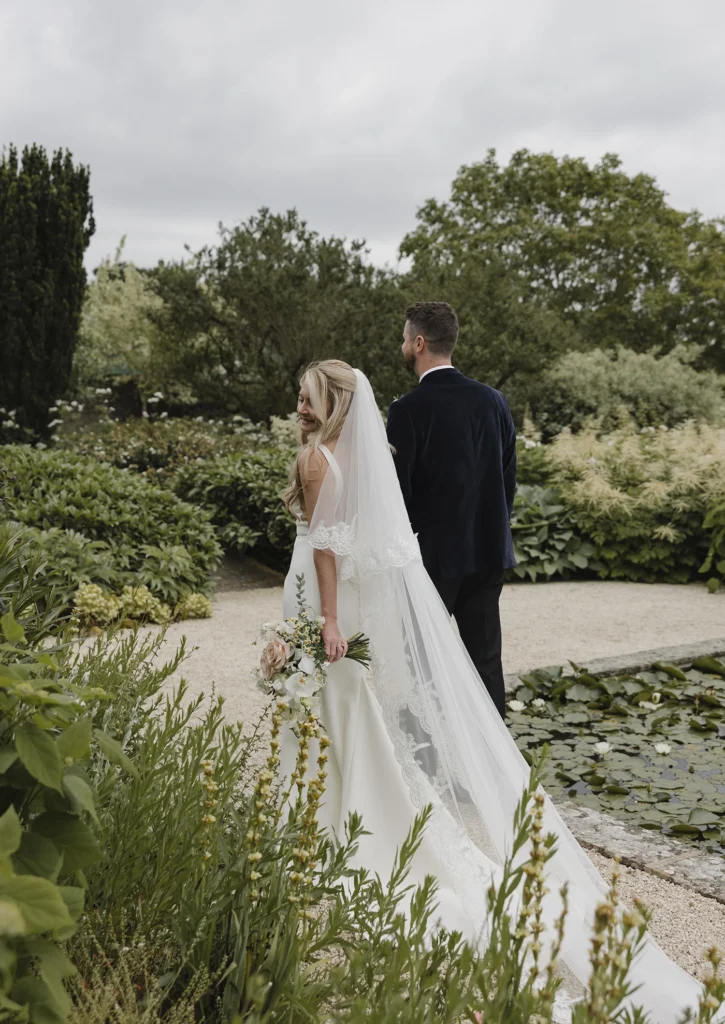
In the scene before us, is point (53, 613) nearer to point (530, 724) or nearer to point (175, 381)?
point (530, 724)

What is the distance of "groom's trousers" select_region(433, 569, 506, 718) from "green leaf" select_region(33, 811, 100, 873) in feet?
10.3

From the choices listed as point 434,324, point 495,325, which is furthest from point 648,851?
point 495,325

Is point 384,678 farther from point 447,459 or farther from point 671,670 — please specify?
point 671,670

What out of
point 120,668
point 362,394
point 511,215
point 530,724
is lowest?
point 530,724

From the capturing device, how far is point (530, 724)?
208 inches

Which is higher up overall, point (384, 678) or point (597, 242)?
point (597, 242)

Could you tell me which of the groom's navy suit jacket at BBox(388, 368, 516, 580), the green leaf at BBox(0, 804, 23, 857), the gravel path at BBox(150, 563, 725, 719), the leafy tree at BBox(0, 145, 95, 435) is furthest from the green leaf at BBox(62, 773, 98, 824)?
the leafy tree at BBox(0, 145, 95, 435)

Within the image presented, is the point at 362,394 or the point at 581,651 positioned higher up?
the point at 362,394

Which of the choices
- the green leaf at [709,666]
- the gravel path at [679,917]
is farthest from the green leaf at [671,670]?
the gravel path at [679,917]

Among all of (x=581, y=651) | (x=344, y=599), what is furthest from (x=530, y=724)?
(x=344, y=599)

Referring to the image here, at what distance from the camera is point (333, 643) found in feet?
10.6

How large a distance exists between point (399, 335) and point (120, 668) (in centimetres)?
1405

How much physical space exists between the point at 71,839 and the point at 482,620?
3242 millimetres

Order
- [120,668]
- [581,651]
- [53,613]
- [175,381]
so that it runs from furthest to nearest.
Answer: [175,381] → [581,651] → [120,668] → [53,613]
